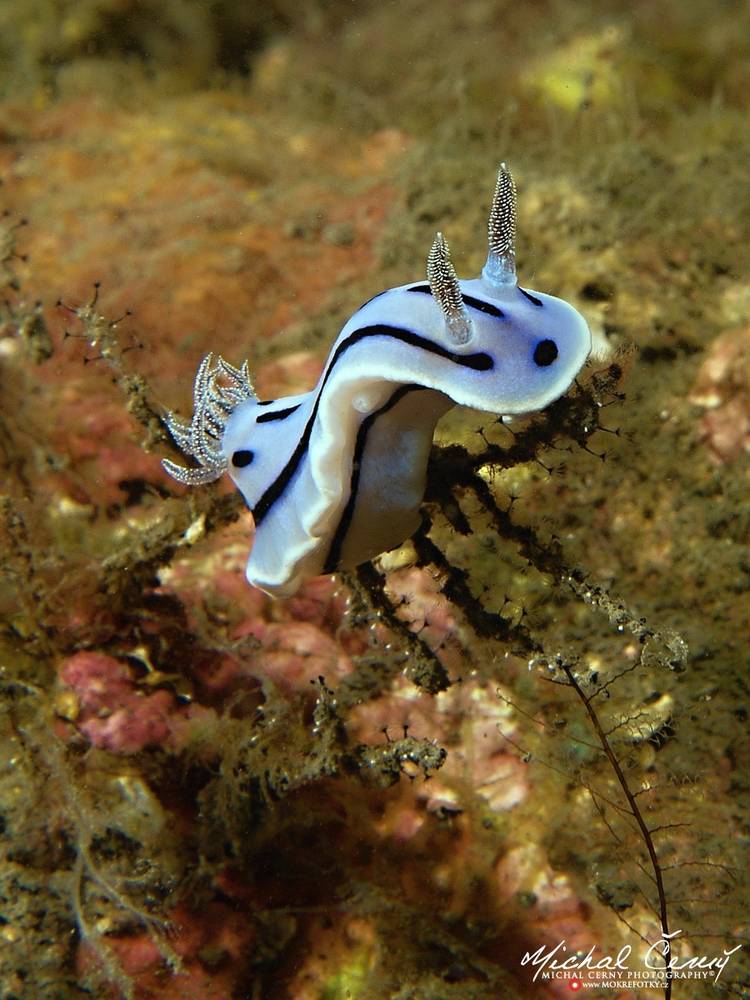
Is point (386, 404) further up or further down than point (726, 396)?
further up

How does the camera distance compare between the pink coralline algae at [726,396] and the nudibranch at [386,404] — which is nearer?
the nudibranch at [386,404]

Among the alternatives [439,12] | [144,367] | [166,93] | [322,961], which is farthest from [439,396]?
[439,12]

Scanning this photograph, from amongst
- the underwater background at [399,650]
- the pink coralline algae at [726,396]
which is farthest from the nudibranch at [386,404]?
the pink coralline algae at [726,396]

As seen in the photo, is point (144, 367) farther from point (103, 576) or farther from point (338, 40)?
point (338, 40)

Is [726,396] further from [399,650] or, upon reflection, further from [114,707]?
[114,707]

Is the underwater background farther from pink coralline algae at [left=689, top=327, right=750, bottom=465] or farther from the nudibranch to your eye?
the nudibranch

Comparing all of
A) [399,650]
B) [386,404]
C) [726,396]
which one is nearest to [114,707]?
[399,650]

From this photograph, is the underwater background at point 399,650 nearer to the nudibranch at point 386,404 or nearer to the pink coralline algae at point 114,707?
the pink coralline algae at point 114,707
